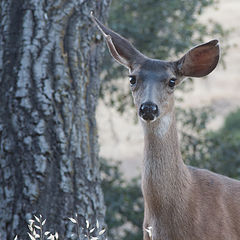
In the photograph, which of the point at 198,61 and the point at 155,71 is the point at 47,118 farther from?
the point at 198,61

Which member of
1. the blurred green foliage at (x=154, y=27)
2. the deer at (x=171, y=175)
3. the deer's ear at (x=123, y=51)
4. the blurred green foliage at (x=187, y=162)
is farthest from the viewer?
the blurred green foliage at (x=154, y=27)

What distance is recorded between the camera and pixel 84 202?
6.06m

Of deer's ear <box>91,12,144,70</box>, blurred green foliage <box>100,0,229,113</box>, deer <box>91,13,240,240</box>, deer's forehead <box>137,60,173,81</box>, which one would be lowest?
A: deer <box>91,13,240,240</box>

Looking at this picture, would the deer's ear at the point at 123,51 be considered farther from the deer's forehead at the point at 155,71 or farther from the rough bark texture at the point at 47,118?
the rough bark texture at the point at 47,118

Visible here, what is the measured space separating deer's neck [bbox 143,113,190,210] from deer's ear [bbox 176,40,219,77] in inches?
17.7

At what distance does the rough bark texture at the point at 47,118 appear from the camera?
5859 millimetres

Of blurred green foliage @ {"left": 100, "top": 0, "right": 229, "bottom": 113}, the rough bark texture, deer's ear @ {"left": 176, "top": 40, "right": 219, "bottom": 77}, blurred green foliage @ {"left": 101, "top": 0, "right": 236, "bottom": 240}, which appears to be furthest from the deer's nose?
blurred green foliage @ {"left": 100, "top": 0, "right": 229, "bottom": 113}

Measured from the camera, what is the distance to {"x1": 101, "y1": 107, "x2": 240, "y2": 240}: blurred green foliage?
994cm

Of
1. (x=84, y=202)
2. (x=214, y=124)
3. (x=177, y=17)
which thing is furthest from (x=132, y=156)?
(x=84, y=202)

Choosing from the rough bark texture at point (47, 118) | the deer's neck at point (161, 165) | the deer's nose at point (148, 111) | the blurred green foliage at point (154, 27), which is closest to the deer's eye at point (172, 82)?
the deer's neck at point (161, 165)

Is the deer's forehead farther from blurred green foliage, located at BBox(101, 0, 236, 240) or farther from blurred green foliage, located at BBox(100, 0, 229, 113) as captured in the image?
blurred green foliage, located at BBox(100, 0, 229, 113)

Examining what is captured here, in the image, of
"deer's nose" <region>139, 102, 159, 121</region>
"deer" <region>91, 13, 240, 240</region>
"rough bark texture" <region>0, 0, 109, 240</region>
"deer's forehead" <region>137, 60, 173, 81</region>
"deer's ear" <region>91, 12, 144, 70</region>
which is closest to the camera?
"deer's nose" <region>139, 102, 159, 121</region>

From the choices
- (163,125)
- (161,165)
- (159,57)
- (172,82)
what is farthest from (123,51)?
(159,57)

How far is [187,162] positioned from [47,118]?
4.78 metres
